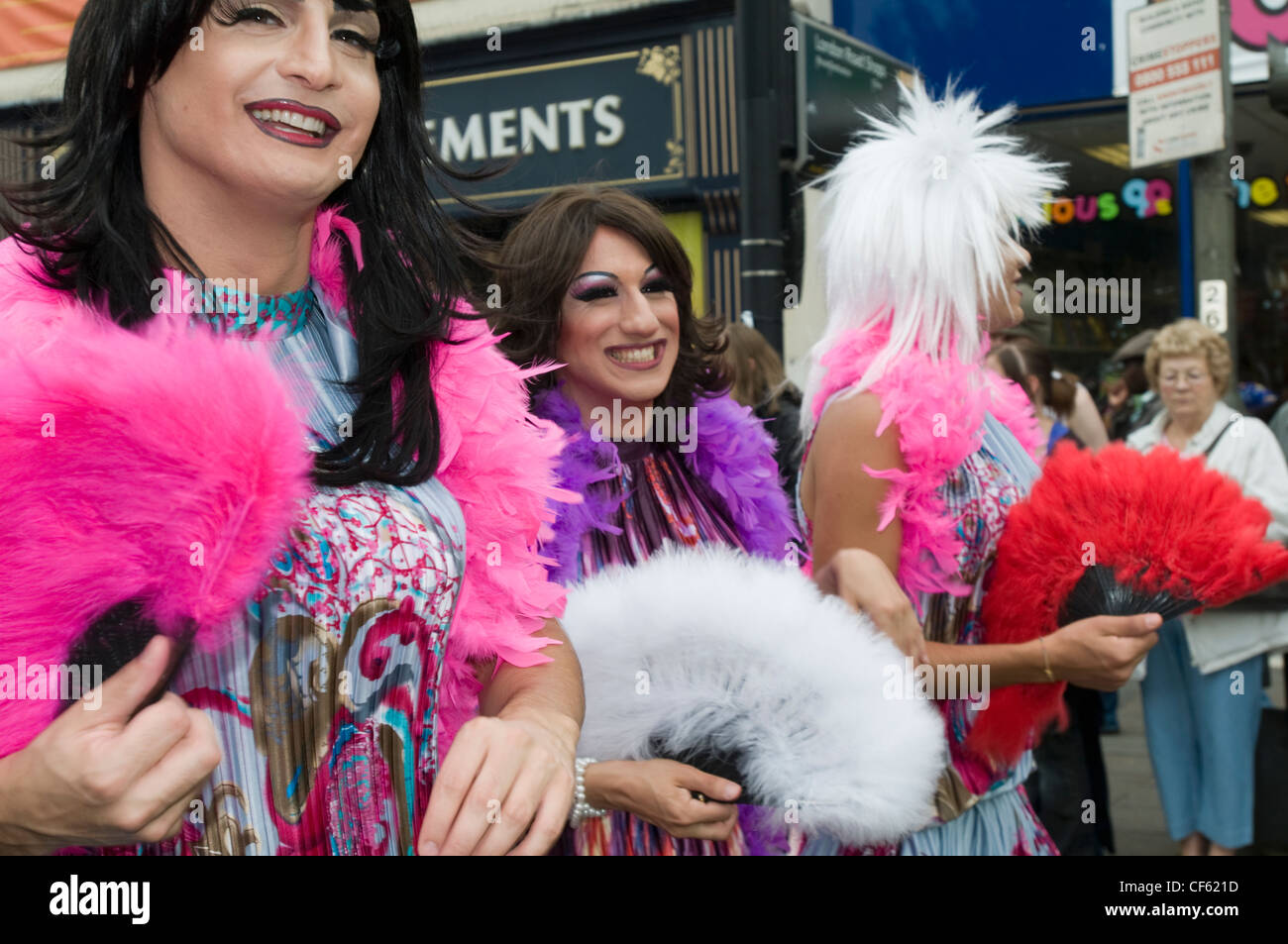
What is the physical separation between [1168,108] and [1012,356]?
1.28 m

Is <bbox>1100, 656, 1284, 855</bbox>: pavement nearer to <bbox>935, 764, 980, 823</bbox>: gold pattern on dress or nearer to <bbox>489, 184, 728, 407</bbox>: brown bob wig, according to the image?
<bbox>935, 764, 980, 823</bbox>: gold pattern on dress

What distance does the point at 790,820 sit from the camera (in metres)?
1.69

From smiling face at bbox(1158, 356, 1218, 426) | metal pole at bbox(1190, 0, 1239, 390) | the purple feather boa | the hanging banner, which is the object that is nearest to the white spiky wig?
the purple feather boa

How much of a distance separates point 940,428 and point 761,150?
202 cm

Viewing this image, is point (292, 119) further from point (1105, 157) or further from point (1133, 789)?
point (1105, 157)

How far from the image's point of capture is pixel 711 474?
8.06 feet

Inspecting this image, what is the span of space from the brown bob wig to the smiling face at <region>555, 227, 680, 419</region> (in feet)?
0.07

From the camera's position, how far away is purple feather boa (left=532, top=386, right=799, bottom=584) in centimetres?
221

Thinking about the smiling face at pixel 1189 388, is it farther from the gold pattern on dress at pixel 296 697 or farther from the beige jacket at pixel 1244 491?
the gold pattern on dress at pixel 296 697

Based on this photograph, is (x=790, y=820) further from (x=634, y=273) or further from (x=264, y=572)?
(x=634, y=273)

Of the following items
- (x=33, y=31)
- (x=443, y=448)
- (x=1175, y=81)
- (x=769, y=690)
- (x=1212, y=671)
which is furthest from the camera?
(x=33, y=31)

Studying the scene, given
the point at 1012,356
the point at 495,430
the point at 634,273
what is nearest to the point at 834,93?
the point at 1012,356

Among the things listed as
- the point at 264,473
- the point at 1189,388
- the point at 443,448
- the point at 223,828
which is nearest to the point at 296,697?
the point at 223,828
